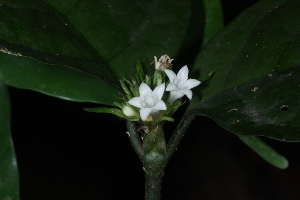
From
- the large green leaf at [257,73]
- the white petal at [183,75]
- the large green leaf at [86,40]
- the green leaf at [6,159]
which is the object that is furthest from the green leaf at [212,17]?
the green leaf at [6,159]

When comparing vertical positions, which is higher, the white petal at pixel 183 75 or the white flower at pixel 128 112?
the white petal at pixel 183 75

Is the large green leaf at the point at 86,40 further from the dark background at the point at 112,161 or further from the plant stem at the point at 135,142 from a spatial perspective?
the dark background at the point at 112,161

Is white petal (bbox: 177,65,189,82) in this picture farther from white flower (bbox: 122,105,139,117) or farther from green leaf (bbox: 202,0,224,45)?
green leaf (bbox: 202,0,224,45)

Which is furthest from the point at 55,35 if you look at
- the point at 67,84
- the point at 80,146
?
the point at 80,146

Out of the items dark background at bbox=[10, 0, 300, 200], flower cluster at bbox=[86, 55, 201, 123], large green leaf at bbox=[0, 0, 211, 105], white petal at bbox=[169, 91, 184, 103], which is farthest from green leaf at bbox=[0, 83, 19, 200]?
white petal at bbox=[169, 91, 184, 103]

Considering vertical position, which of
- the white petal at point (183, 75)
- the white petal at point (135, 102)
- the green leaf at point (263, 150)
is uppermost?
the green leaf at point (263, 150)

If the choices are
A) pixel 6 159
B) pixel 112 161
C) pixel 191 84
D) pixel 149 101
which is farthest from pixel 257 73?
pixel 112 161

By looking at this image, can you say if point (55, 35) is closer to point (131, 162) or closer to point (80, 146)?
point (80, 146)
